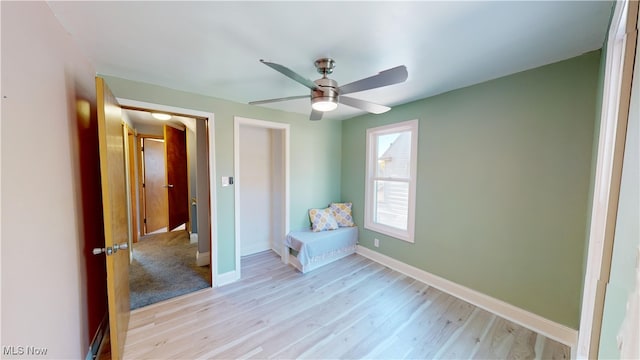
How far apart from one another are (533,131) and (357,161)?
2.07 meters

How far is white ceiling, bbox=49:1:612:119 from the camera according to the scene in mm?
1239

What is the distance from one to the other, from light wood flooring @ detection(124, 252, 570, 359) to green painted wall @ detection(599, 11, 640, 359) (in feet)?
5.76

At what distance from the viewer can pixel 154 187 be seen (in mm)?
4715

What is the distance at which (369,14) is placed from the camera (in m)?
1.28

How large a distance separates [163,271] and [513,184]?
402cm

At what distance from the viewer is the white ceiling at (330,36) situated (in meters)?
1.24

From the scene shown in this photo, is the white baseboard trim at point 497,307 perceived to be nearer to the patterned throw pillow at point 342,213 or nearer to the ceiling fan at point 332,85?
the patterned throw pillow at point 342,213

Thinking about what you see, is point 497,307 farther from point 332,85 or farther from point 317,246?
point 332,85

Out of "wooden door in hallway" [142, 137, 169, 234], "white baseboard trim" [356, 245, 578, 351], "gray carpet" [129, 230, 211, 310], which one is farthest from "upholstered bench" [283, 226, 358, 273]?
"wooden door in hallway" [142, 137, 169, 234]

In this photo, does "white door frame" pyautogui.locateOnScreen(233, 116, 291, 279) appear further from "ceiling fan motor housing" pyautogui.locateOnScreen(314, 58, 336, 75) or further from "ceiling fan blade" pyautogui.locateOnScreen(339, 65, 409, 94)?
"ceiling fan blade" pyautogui.locateOnScreen(339, 65, 409, 94)

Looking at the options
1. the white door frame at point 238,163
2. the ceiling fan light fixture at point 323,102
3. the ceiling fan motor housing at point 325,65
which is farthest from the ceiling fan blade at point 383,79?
the white door frame at point 238,163

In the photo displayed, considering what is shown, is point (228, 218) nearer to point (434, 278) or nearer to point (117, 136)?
point (117, 136)

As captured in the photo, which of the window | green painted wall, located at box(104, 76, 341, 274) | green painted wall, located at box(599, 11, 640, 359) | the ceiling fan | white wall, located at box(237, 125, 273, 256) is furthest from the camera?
white wall, located at box(237, 125, 273, 256)

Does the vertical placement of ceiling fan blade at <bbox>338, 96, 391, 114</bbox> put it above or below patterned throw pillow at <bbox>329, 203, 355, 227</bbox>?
above
